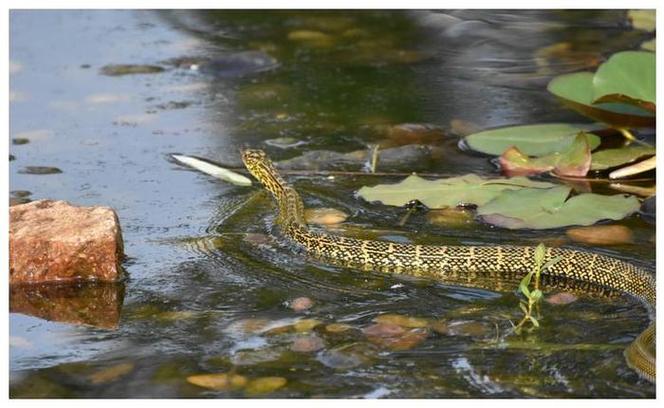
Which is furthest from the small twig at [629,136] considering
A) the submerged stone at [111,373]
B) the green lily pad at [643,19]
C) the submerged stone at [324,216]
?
the submerged stone at [111,373]

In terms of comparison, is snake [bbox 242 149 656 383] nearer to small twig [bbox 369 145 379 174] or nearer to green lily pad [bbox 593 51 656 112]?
small twig [bbox 369 145 379 174]

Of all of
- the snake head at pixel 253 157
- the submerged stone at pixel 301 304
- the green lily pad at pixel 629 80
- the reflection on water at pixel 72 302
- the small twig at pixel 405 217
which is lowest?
the reflection on water at pixel 72 302

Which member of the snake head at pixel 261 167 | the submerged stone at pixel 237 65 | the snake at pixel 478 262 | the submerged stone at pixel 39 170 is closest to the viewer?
the snake at pixel 478 262

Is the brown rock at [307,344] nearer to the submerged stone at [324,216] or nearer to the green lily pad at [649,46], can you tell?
the submerged stone at [324,216]

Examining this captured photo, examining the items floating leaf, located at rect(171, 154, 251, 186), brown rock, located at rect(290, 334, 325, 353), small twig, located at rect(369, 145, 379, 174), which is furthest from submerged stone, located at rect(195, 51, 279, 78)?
brown rock, located at rect(290, 334, 325, 353)

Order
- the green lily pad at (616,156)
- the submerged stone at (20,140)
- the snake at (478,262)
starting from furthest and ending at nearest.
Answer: the submerged stone at (20,140)
the green lily pad at (616,156)
the snake at (478,262)
